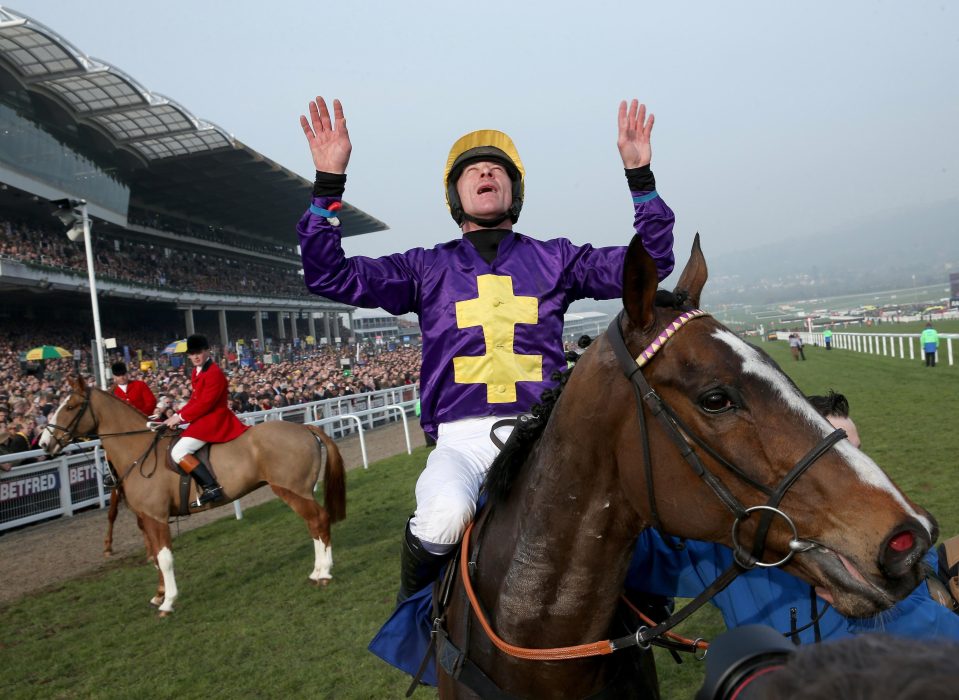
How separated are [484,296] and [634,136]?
0.76m

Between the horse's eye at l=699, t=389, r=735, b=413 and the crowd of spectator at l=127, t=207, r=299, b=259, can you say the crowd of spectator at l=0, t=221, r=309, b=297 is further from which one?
the horse's eye at l=699, t=389, r=735, b=413

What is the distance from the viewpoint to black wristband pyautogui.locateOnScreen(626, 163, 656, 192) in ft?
7.35

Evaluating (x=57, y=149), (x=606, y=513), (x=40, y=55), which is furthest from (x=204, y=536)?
(x=57, y=149)

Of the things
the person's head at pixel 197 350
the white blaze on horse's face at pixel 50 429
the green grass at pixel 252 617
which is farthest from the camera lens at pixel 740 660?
the white blaze on horse's face at pixel 50 429

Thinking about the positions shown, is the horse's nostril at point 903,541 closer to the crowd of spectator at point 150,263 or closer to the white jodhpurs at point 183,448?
the white jodhpurs at point 183,448

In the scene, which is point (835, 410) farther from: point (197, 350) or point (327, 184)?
point (197, 350)

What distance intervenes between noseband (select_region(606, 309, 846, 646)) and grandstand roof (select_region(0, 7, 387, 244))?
65.8 feet

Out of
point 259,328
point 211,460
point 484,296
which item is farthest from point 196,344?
point 259,328

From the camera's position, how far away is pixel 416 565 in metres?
2.21

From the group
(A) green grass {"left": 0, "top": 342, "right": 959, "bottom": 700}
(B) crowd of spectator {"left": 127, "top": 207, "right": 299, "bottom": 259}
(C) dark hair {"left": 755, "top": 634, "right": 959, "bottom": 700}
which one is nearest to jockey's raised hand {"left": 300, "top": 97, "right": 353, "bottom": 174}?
(C) dark hair {"left": 755, "top": 634, "right": 959, "bottom": 700}

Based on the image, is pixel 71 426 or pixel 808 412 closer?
pixel 808 412

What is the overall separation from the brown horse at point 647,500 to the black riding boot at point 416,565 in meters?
0.18

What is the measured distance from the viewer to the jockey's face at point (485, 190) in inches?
98.0

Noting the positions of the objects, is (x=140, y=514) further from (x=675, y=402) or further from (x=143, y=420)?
(x=675, y=402)
